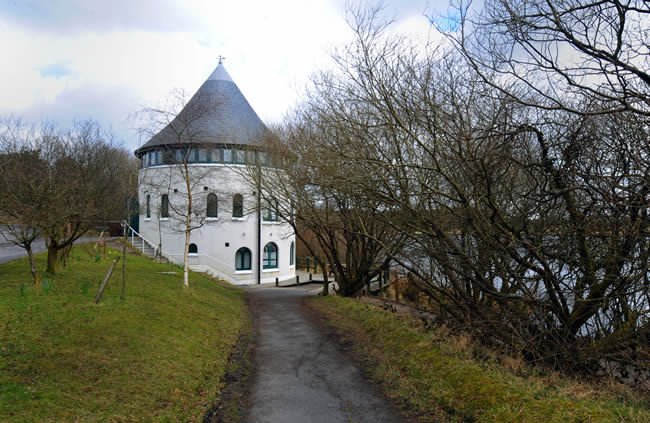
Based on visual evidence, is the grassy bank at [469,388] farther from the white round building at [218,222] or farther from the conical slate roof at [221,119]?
the white round building at [218,222]

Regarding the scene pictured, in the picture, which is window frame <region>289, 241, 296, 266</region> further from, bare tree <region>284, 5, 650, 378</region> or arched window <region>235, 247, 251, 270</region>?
bare tree <region>284, 5, 650, 378</region>

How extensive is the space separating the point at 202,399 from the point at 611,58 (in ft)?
22.0

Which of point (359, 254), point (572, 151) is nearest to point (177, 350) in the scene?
point (572, 151)

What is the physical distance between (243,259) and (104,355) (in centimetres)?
2416

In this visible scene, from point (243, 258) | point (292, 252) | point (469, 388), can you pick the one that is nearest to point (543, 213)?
point (469, 388)

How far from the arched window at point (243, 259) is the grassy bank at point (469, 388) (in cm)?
2129

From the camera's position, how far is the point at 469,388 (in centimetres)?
634

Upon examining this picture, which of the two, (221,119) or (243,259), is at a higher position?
(221,119)

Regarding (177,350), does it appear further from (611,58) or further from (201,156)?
(201,156)

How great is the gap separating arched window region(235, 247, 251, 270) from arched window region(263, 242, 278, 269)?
114 cm

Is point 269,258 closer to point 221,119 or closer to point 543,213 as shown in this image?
point 221,119

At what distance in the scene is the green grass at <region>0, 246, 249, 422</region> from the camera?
547cm

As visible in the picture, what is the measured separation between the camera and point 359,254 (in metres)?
18.9

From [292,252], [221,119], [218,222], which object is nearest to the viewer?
[218,222]
